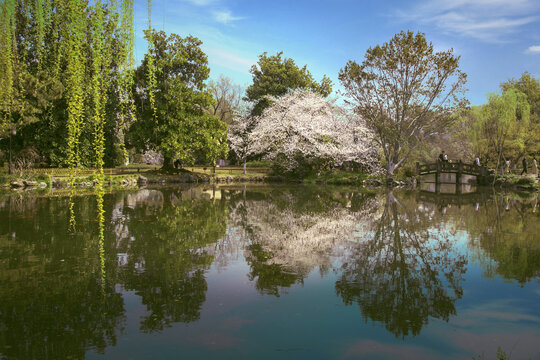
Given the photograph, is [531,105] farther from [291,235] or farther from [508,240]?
[291,235]

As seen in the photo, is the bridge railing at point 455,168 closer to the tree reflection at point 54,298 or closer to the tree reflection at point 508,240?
the tree reflection at point 508,240

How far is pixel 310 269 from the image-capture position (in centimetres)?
714

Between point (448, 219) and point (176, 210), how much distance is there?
1004 cm

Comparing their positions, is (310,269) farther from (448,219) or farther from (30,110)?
(30,110)

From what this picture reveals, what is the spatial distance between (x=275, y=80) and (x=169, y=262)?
3721cm

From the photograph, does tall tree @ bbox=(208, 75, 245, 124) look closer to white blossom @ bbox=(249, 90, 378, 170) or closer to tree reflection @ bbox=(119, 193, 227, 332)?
white blossom @ bbox=(249, 90, 378, 170)

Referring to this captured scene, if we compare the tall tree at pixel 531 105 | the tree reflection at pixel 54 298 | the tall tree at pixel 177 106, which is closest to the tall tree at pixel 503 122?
the tall tree at pixel 531 105

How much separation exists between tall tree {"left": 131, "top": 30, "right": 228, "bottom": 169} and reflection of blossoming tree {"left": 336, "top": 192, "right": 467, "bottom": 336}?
79.9 ft

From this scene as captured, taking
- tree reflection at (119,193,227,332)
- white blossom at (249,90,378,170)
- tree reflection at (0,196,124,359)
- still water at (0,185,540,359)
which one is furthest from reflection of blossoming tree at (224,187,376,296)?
white blossom at (249,90,378,170)

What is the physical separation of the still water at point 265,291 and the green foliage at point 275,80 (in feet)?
105

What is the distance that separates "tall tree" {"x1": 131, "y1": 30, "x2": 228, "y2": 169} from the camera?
104 ft

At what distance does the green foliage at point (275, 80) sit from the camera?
41719mm

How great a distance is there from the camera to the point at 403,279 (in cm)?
655

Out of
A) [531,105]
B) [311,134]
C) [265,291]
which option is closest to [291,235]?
[265,291]
